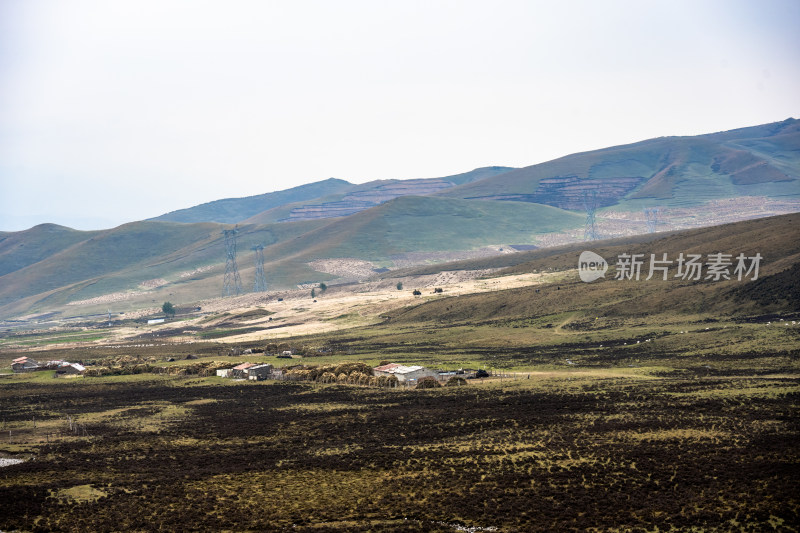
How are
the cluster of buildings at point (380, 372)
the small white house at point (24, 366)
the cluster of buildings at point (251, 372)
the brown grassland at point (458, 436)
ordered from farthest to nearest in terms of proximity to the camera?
the small white house at point (24, 366), the cluster of buildings at point (251, 372), the cluster of buildings at point (380, 372), the brown grassland at point (458, 436)

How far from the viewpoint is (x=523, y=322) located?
131 meters

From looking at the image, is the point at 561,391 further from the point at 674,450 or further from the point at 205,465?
the point at 205,465

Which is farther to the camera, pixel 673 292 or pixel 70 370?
pixel 673 292

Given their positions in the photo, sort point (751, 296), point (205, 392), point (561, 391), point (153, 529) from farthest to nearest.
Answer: point (751, 296) < point (205, 392) < point (561, 391) < point (153, 529)

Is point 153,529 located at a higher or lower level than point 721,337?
higher

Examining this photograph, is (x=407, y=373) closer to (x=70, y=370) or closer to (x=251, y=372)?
(x=251, y=372)

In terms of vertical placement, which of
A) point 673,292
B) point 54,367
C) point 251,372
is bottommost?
point 673,292

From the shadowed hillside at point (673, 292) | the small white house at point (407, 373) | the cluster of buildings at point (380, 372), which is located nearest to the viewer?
the small white house at point (407, 373)

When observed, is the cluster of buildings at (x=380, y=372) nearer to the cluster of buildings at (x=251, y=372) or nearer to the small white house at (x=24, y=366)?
the cluster of buildings at (x=251, y=372)

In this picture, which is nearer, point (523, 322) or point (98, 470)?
point (98, 470)

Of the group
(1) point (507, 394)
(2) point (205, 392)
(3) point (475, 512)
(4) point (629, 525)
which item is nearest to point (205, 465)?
(3) point (475, 512)

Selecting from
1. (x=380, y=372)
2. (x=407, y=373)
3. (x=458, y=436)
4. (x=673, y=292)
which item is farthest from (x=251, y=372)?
(x=673, y=292)

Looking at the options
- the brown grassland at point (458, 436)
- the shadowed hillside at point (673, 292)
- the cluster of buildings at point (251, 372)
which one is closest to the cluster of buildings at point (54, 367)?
the brown grassland at point (458, 436)

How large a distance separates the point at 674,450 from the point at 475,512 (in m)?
15.1
